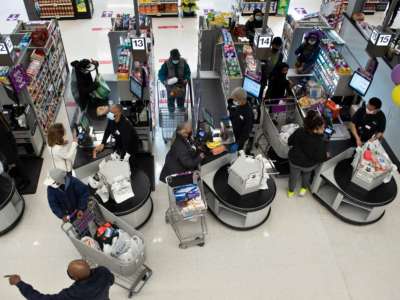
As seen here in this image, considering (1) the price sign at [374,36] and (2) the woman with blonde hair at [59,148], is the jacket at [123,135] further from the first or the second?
(1) the price sign at [374,36]

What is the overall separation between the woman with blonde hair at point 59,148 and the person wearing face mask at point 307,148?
346cm

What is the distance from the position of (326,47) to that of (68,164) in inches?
235

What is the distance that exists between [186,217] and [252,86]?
9.53 ft

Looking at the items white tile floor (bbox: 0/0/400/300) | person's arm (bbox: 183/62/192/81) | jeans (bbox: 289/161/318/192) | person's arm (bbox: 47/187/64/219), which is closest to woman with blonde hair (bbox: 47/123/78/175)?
person's arm (bbox: 47/187/64/219)

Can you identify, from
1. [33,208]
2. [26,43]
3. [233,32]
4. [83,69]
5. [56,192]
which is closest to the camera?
[56,192]

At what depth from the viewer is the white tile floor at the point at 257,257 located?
544 cm

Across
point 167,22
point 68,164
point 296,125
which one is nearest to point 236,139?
point 296,125

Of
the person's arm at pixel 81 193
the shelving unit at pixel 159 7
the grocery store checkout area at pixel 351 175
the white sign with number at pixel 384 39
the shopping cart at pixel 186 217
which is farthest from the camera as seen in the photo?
the shelving unit at pixel 159 7

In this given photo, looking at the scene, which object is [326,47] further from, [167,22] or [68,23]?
[68,23]

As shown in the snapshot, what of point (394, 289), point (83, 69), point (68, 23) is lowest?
point (394, 289)

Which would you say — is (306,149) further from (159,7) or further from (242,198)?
(159,7)

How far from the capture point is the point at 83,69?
6984mm

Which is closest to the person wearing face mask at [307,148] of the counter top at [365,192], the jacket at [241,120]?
the counter top at [365,192]

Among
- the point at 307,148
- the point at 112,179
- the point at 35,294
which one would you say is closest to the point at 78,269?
the point at 35,294
